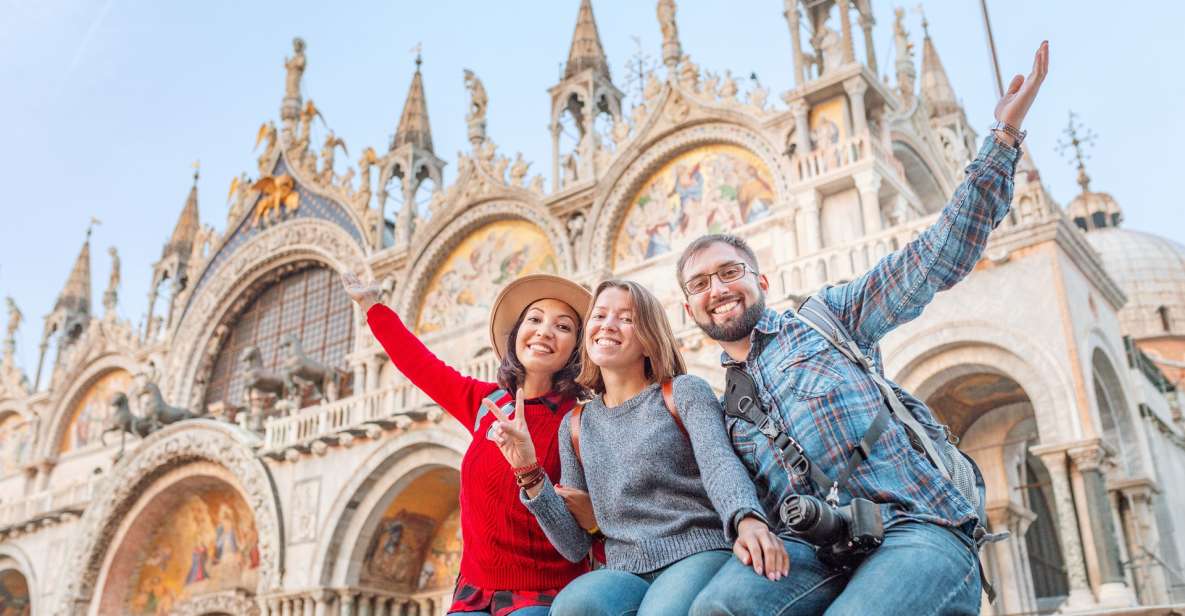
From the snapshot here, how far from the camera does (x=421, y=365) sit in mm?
3531

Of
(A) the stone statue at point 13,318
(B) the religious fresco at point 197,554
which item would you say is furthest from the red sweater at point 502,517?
(A) the stone statue at point 13,318

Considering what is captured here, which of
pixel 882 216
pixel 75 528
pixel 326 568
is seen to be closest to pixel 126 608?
pixel 75 528

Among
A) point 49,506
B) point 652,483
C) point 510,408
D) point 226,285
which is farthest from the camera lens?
point 226,285

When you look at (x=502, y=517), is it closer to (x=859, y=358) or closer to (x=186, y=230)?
(x=859, y=358)

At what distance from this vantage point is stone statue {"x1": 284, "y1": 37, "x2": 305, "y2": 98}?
2386cm

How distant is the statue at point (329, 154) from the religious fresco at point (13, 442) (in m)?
11.1

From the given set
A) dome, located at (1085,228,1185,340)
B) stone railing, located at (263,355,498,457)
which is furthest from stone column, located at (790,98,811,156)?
dome, located at (1085,228,1185,340)

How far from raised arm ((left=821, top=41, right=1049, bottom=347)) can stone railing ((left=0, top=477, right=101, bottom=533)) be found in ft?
62.2

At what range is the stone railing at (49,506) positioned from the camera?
1894cm

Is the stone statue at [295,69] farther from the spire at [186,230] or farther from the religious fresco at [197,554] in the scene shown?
the religious fresco at [197,554]

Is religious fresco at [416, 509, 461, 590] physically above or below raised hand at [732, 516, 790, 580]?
above

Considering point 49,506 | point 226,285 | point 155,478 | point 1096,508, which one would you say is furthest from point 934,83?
point 49,506

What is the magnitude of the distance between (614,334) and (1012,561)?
11.5 metres

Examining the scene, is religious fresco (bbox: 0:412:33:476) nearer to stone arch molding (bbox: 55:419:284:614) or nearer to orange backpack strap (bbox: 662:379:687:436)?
stone arch molding (bbox: 55:419:284:614)
